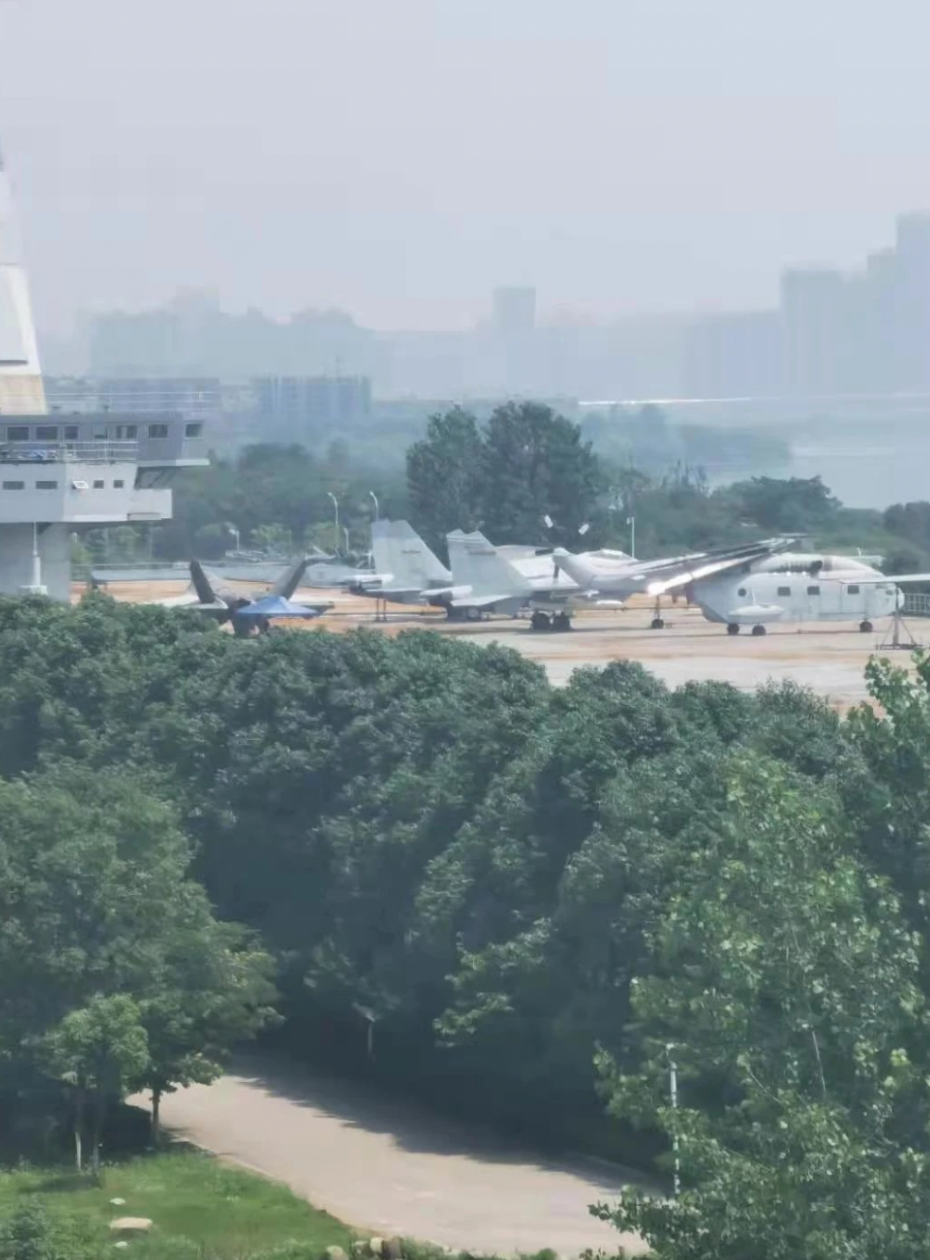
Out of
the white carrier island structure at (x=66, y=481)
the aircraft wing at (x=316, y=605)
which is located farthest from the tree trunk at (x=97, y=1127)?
the aircraft wing at (x=316, y=605)

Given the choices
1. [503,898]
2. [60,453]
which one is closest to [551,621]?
[60,453]

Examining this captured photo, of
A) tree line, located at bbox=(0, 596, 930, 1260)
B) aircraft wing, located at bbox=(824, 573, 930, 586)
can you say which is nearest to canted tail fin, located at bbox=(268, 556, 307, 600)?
aircraft wing, located at bbox=(824, 573, 930, 586)

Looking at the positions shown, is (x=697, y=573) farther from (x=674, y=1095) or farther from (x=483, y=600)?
(x=674, y=1095)

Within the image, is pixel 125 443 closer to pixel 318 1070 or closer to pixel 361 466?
pixel 318 1070

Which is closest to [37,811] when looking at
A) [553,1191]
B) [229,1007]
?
[229,1007]

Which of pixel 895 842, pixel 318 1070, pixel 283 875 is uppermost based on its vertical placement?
pixel 895 842

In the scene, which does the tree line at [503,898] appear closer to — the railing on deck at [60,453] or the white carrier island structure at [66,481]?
the white carrier island structure at [66,481]

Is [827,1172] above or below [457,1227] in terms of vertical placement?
above
